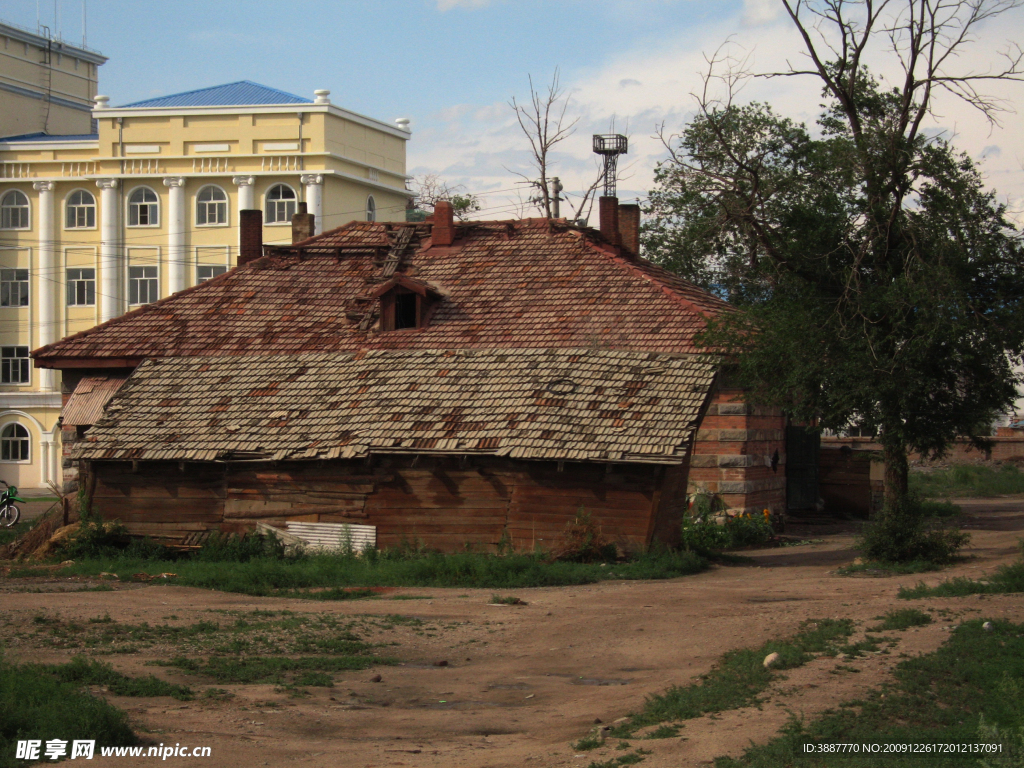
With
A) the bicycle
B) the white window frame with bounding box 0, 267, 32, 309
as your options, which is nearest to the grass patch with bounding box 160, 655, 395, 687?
the bicycle

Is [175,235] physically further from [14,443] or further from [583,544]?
[583,544]

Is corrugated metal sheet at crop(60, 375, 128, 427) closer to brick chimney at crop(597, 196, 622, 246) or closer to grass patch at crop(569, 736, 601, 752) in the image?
brick chimney at crop(597, 196, 622, 246)

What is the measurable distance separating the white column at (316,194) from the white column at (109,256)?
26.0 feet

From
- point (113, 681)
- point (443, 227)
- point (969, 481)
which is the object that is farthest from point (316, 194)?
point (113, 681)

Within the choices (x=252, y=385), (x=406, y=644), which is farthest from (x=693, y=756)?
(x=252, y=385)

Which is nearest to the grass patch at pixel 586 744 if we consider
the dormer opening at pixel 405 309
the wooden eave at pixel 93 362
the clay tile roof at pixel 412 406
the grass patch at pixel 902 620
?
the grass patch at pixel 902 620

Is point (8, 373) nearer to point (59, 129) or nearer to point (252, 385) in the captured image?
point (59, 129)

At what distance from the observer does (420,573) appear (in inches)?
688

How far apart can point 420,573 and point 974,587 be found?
26.7 feet

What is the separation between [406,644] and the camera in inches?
488

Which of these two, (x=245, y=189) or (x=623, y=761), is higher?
(x=245, y=189)

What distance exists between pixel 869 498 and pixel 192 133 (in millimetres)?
29032

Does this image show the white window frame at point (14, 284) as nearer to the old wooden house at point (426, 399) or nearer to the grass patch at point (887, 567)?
the old wooden house at point (426, 399)

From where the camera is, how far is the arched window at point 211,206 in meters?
43.3
